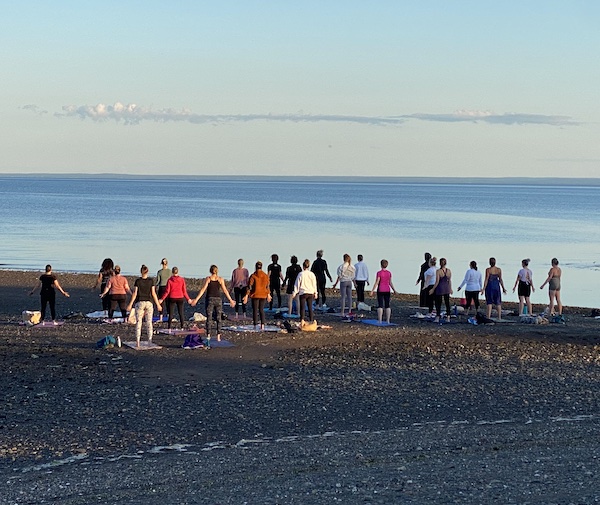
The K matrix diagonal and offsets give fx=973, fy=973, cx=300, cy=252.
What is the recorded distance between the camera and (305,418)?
13.8 m

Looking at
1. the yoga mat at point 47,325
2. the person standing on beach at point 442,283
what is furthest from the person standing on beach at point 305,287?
the yoga mat at point 47,325

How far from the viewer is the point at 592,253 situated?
61.7m

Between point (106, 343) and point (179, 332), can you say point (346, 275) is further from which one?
point (106, 343)

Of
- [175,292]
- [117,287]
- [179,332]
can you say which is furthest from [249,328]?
[117,287]

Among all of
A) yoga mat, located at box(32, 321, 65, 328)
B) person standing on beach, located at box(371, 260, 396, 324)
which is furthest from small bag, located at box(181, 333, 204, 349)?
person standing on beach, located at box(371, 260, 396, 324)

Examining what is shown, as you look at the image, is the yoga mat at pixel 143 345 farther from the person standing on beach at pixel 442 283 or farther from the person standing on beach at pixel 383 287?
the person standing on beach at pixel 442 283

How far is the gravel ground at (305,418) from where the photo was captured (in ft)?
32.4

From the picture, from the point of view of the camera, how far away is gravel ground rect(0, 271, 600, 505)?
9.88 metres

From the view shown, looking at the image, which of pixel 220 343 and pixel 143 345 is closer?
pixel 143 345

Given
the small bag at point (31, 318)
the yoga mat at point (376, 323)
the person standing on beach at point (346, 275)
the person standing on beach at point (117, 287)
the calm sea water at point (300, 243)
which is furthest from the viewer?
the calm sea water at point (300, 243)

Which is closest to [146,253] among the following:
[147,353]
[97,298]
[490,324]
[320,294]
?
[97,298]

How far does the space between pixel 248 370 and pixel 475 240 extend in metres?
56.8

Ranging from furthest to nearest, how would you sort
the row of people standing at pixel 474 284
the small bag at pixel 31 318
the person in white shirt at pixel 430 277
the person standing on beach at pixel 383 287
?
the person in white shirt at pixel 430 277
the row of people standing at pixel 474 284
the person standing on beach at pixel 383 287
the small bag at pixel 31 318

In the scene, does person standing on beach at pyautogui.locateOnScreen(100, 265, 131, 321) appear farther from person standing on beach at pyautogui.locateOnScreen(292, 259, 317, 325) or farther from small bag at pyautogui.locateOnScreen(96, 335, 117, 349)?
person standing on beach at pyautogui.locateOnScreen(292, 259, 317, 325)
